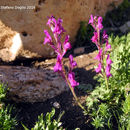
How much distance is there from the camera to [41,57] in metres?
4.46

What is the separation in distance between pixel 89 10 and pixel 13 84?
9.61ft

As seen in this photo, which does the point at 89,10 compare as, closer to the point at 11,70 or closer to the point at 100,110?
the point at 11,70

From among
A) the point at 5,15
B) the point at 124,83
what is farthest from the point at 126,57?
the point at 5,15

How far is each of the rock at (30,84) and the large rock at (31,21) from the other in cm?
102

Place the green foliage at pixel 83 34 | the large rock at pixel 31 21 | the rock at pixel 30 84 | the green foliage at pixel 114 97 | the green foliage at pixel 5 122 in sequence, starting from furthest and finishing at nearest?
the green foliage at pixel 83 34 → the large rock at pixel 31 21 → the rock at pixel 30 84 → the green foliage at pixel 114 97 → the green foliage at pixel 5 122

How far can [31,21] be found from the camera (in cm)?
403

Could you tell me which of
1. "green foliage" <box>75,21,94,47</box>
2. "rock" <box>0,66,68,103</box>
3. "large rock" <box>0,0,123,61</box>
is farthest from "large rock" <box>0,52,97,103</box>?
"green foliage" <box>75,21,94,47</box>

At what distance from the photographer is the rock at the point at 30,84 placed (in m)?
3.05

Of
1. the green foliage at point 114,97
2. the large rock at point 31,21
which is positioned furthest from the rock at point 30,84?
the large rock at point 31,21

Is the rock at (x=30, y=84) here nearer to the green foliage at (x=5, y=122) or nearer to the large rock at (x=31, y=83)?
the large rock at (x=31, y=83)

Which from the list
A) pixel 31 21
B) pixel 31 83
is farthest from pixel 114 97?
pixel 31 21

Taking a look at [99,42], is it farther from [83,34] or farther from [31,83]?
[83,34]

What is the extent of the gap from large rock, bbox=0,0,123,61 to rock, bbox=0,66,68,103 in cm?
102

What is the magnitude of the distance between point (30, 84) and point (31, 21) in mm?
1550
